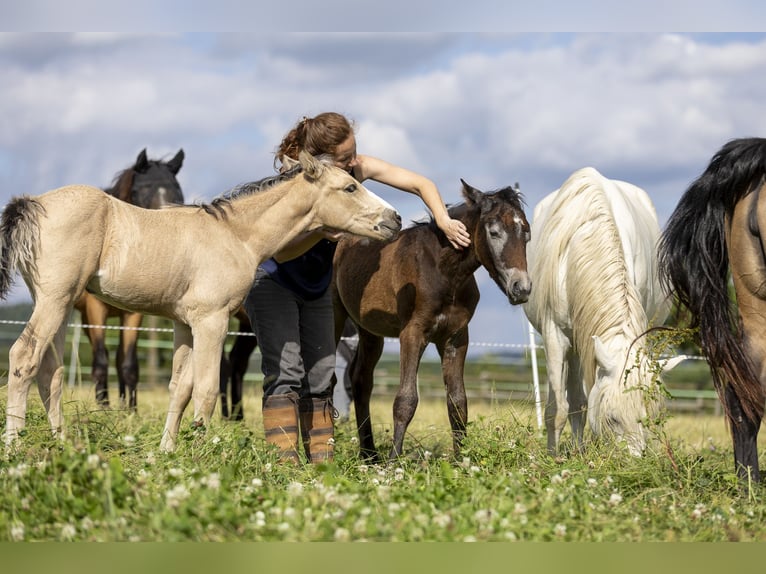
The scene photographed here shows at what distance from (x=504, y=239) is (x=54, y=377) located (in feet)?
8.96

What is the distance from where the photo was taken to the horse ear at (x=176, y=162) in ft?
32.8

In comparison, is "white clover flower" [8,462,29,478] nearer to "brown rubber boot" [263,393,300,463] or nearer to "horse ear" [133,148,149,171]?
"brown rubber boot" [263,393,300,463]

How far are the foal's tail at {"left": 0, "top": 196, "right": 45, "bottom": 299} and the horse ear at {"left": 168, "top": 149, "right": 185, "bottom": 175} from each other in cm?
556

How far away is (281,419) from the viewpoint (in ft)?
17.3

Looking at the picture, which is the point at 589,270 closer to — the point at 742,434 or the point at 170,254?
the point at 742,434

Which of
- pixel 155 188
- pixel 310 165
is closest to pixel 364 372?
pixel 310 165

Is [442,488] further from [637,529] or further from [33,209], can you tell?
[33,209]

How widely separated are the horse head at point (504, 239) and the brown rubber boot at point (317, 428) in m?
1.39

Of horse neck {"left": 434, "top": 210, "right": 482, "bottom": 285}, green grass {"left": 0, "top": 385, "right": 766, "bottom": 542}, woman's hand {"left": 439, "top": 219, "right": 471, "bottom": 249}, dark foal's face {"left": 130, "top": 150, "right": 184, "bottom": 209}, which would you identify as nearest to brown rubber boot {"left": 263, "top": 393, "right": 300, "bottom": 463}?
green grass {"left": 0, "top": 385, "right": 766, "bottom": 542}

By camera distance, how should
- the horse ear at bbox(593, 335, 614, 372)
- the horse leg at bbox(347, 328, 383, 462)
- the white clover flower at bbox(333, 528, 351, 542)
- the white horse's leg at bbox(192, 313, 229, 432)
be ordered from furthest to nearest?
the horse leg at bbox(347, 328, 383, 462)
the horse ear at bbox(593, 335, 614, 372)
the white horse's leg at bbox(192, 313, 229, 432)
the white clover flower at bbox(333, 528, 351, 542)

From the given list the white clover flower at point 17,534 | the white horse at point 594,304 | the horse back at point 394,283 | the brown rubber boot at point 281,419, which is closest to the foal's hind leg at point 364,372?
the horse back at point 394,283

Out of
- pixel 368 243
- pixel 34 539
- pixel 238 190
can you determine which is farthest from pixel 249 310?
pixel 34 539

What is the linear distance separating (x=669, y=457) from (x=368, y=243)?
109 inches

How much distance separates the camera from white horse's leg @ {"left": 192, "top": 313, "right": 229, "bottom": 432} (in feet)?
16.0
